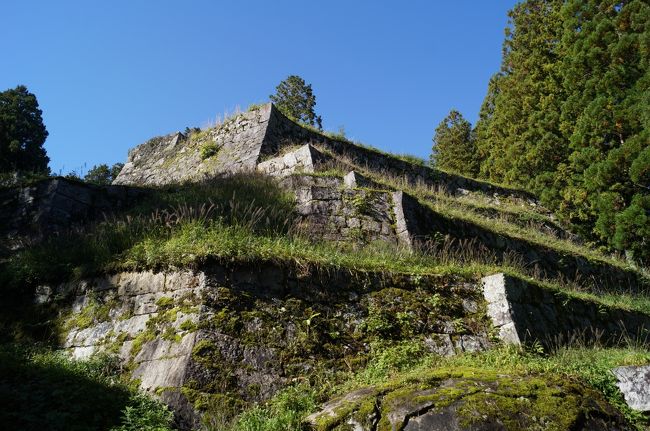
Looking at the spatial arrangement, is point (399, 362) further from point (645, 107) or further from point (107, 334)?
point (645, 107)

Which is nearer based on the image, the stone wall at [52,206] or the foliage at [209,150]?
the stone wall at [52,206]

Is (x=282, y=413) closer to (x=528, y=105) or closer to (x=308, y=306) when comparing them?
(x=308, y=306)

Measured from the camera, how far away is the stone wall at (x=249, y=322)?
5.37m

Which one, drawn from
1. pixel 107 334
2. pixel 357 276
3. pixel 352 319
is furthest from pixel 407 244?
pixel 107 334

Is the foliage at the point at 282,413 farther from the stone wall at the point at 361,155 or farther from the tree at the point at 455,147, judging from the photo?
the tree at the point at 455,147

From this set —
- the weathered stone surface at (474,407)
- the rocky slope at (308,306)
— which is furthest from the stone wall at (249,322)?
the weathered stone surface at (474,407)

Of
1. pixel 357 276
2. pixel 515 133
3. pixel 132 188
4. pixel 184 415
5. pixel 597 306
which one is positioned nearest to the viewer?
pixel 184 415

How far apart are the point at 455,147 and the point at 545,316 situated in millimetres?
22882

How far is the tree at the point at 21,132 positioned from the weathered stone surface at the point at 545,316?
74.3ft

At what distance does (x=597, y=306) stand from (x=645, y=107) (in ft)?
24.2

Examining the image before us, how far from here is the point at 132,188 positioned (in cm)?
1056

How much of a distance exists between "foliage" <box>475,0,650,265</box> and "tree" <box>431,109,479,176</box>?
5197 mm

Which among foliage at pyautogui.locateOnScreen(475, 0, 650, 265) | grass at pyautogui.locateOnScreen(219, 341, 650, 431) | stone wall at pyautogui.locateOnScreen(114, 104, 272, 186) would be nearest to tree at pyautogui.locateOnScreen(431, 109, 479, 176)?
foliage at pyautogui.locateOnScreen(475, 0, 650, 265)

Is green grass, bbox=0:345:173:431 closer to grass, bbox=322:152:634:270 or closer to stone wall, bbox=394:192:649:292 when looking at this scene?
stone wall, bbox=394:192:649:292
